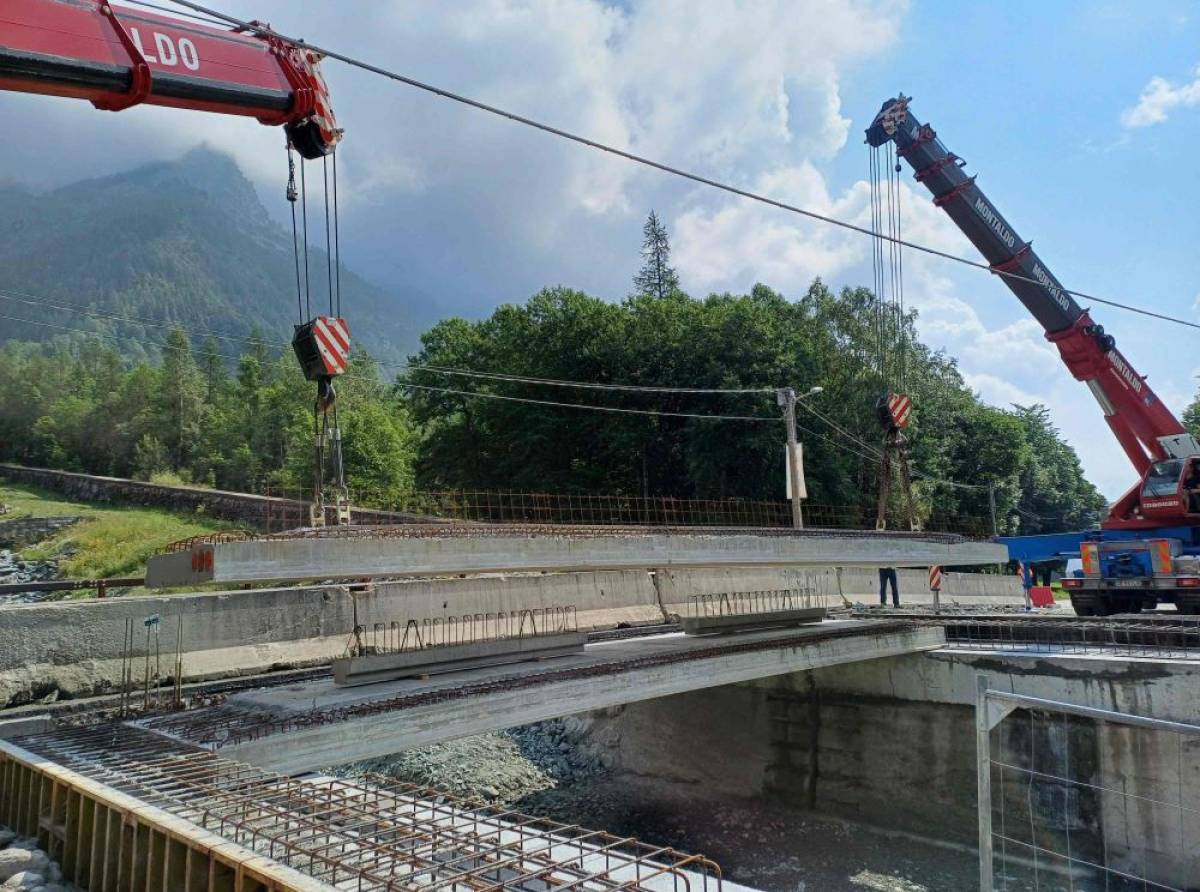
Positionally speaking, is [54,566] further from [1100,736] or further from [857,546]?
[1100,736]

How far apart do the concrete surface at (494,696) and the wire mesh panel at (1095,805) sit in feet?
11.9

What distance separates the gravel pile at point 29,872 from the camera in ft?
21.2

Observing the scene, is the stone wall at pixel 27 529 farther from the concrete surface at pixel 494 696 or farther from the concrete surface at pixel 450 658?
the concrete surface at pixel 494 696

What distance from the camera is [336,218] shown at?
13070mm

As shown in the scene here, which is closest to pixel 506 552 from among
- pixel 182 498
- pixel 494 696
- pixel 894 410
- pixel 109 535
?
pixel 494 696

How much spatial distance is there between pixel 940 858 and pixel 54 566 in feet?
106

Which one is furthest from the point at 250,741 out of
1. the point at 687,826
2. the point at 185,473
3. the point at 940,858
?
the point at 185,473

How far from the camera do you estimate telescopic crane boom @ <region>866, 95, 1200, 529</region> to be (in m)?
23.7

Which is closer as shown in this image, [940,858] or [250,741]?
[250,741]

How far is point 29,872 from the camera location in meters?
6.71

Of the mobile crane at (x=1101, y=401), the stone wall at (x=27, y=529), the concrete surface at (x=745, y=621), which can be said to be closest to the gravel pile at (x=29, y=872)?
the concrete surface at (x=745, y=621)

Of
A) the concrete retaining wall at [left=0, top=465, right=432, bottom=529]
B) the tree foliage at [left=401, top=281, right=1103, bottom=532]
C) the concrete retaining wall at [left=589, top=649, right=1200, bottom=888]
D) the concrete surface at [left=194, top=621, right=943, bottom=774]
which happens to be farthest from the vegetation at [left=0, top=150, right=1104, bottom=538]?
the concrete surface at [left=194, top=621, right=943, bottom=774]

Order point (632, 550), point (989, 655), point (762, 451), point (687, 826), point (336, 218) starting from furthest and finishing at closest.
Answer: point (762, 451) → point (687, 826) → point (989, 655) → point (632, 550) → point (336, 218)

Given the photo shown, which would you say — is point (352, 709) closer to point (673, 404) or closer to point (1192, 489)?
point (1192, 489)
